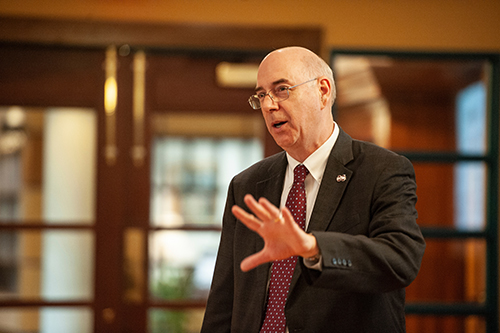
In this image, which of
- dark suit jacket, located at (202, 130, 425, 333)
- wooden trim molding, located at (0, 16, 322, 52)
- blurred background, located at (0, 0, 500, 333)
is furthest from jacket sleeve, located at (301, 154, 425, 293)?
wooden trim molding, located at (0, 16, 322, 52)

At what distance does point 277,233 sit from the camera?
3.60 ft

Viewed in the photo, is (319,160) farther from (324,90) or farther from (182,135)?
(182,135)

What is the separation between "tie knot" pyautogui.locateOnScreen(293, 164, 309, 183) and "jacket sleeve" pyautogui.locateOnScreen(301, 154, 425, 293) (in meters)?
0.16

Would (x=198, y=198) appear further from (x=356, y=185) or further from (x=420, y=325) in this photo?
(x=356, y=185)

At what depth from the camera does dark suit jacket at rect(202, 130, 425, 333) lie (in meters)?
1.15

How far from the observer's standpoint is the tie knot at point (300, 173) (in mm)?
1506

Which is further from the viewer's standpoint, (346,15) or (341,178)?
(346,15)

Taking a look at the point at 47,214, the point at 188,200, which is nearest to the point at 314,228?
the point at 188,200

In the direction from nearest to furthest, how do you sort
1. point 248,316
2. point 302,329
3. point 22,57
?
point 302,329 < point 248,316 < point 22,57

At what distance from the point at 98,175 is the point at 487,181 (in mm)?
2390

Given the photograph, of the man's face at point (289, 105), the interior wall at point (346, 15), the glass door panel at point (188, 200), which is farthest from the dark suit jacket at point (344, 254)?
the interior wall at point (346, 15)

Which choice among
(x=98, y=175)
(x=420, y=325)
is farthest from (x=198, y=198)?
(x=420, y=325)

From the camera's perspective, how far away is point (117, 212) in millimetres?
3111

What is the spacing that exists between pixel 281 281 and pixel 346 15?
85.3 inches
